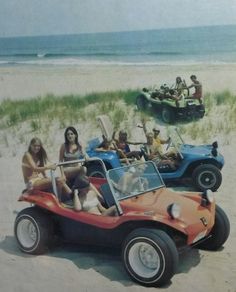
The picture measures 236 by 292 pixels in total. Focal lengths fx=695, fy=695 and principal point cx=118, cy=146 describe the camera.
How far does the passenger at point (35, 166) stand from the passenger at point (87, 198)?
6 centimetres

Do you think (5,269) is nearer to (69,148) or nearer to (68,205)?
(68,205)

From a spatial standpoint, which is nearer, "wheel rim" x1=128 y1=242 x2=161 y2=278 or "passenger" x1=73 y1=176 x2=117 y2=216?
"wheel rim" x1=128 y1=242 x2=161 y2=278

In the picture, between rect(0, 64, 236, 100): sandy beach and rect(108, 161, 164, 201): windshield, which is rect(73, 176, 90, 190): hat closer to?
rect(108, 161, 164, 201): windshield

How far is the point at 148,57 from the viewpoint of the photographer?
2.97 meters

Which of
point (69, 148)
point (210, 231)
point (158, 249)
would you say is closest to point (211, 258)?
point (210, 231)

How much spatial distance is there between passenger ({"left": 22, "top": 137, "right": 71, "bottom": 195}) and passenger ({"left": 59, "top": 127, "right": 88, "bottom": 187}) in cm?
5

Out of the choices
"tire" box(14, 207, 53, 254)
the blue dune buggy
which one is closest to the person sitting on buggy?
the blue dune buggy

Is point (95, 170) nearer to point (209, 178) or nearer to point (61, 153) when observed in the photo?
point (61, 153)

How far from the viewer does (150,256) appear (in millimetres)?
2820

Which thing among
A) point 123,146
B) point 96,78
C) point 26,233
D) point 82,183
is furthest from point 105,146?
point 26,233

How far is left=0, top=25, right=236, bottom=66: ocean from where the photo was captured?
2896mm

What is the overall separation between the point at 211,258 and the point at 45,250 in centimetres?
72

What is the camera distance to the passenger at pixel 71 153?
3012 millimetres

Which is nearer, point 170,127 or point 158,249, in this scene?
point 158,249
